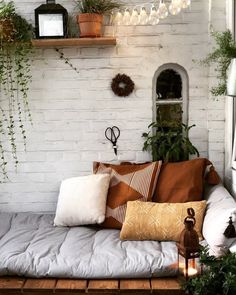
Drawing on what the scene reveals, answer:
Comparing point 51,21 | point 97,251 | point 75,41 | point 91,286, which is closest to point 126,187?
point 97,251

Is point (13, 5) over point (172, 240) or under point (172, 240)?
over

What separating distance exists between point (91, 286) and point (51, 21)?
200 cm

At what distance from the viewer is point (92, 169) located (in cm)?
383

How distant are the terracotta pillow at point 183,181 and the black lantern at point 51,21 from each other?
51.1 inches

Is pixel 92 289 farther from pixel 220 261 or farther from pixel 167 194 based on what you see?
pixel 167 194

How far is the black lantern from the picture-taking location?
3.55 meters

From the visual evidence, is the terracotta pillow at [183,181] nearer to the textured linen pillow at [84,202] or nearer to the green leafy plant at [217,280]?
the textured linen pillow at [84,202]

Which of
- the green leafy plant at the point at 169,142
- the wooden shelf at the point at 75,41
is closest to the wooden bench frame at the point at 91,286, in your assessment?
the green leafy plant at the point at 169,142

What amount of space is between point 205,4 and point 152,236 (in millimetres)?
1830

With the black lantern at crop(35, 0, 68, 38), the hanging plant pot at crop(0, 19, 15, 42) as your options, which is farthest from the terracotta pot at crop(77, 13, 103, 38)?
the hanging plant pot at crop(0, 19, 15, 42)

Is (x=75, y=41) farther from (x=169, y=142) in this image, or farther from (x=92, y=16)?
(x=169, y=142)

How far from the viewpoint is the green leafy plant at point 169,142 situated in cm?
364

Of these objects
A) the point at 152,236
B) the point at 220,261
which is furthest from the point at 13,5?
the point at 220,261

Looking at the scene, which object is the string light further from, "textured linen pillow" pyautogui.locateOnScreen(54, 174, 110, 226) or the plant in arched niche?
"textured linen pillow" pyautogui.locateOnScreen(54, 174, 110, 226)
